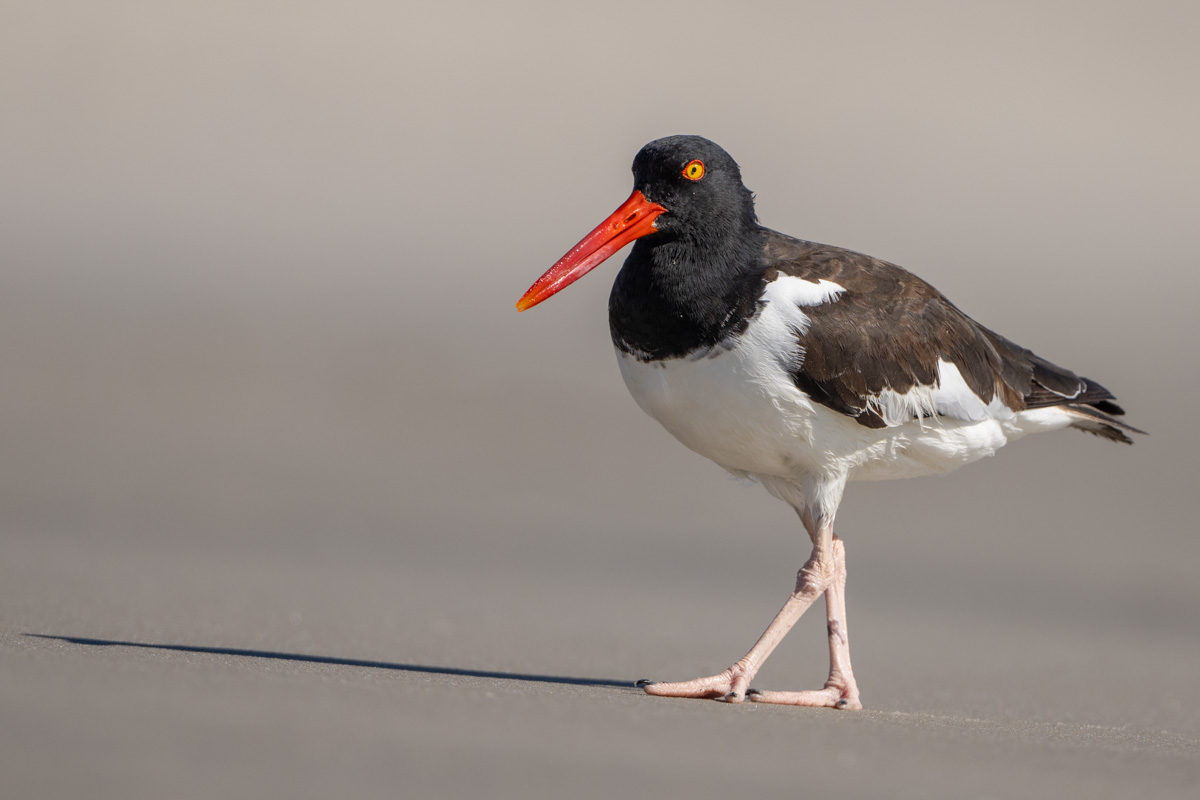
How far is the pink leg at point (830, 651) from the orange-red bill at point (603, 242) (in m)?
1.31

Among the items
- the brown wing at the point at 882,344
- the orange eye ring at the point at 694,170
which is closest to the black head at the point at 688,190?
the orange eye ring at the point at 694,170

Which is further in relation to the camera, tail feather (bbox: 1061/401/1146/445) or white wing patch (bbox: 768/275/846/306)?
tail feather (bbox: 1061/401/1146/445)

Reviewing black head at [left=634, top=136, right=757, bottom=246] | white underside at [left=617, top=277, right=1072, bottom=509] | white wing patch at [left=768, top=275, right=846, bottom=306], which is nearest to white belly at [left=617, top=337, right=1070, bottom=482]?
white underside at [left=617, top=277, right=1072, bottom=509]

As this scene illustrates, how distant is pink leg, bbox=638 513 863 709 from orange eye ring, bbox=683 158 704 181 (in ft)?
4.55

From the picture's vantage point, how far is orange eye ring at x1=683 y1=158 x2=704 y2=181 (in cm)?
512

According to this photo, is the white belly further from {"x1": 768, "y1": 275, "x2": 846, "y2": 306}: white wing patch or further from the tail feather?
the tail feather

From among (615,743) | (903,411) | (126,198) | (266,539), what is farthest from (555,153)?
(615,743)

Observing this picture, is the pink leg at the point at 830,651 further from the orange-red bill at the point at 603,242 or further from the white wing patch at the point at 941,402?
the orange-red bill at the point at 603,242

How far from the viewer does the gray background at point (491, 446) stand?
12.6ft

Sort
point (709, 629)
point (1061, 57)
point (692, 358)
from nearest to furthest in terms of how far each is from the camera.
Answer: point (692, 358)
point (709, 629)
point (1061, 57)

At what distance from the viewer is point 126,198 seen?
16812 millimetres

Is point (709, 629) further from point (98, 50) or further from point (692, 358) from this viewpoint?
point (98, 50)

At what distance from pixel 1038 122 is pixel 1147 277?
7.60m

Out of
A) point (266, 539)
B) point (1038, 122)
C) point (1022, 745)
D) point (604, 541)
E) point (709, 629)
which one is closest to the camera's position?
point (1022, 745)
